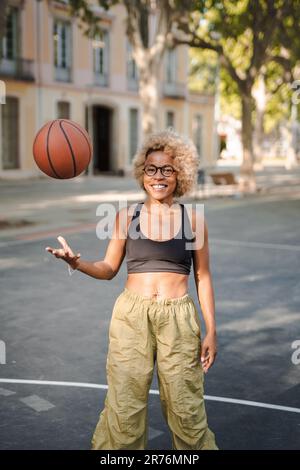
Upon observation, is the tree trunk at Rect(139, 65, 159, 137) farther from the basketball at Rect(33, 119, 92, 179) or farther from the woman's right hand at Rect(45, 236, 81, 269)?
the woman's right hand at Rect(45, 236, 81, 269)

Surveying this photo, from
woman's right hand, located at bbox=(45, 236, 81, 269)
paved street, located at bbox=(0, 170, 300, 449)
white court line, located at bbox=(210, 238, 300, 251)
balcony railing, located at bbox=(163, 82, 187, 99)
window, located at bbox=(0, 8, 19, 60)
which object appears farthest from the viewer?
balcony railing, located at bbox=(163, 82, 187, 99)

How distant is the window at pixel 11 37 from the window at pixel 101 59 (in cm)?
577

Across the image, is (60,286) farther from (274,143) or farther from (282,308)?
(274,143)

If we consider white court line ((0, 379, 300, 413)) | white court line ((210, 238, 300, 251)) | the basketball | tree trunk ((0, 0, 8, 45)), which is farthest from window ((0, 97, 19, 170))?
the basketball

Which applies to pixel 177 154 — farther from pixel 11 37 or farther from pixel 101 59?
pixel 101 59

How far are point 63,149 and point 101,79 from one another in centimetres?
3245

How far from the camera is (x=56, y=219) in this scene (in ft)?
54.7

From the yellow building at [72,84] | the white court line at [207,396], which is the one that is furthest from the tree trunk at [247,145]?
the white court line at [207,396]

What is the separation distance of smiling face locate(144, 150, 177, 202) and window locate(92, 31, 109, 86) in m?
33.4

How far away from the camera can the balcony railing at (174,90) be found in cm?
4197

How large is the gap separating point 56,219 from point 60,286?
782 cm

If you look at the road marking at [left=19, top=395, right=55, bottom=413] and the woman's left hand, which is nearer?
the woman's left hand

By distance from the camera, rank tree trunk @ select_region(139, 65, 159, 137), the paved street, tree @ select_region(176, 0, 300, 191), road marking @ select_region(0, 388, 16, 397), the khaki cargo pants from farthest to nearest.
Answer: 1. tree @ select_region(176, 0, 300, 191)
2. tree trunk @ select_region(139, 65, 159, 137)
3. road marking @ select_region(0, 388, 16, 397)
4. the paved street
5. the khaki cargo pants

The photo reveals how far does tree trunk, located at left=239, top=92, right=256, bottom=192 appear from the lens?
24.5 metres
